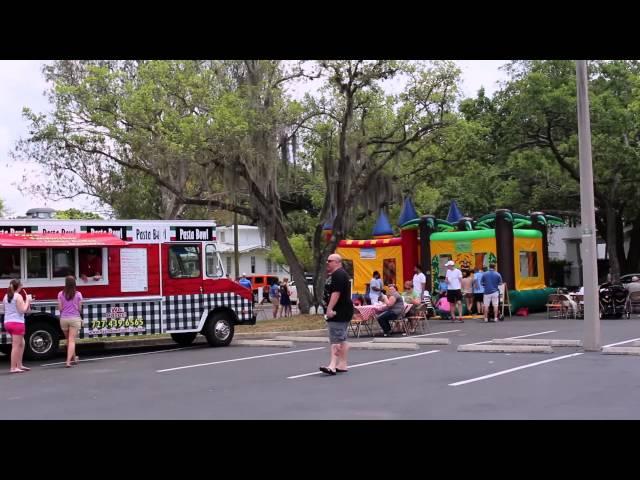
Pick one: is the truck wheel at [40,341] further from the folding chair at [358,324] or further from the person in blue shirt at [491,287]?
the person in blue shirt at [491,287]

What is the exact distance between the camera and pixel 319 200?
121ft

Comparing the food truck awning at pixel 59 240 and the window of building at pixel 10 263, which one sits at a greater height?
the food truck awning at pixel 59 240

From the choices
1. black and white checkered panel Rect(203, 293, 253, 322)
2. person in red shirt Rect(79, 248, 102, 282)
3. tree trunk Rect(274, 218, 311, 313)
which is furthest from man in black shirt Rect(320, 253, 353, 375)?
tree trunk Rect(274, 218, 311, 313)

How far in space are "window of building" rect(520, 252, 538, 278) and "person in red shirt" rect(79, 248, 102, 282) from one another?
14.3 metres

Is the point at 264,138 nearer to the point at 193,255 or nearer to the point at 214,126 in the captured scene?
the point at 214,126

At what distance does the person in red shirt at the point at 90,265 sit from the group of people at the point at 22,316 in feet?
4.77

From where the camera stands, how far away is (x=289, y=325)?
21297mm

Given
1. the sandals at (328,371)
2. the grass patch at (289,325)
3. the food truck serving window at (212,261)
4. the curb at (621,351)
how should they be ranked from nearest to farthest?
the sandals at (328,371) → the curb at (621,351) → the food truck serving window at (212,261) → the grass patch at (289,325)

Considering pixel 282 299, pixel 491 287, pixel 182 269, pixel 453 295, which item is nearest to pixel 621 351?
pixel 491 287

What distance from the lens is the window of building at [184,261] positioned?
1689 centimetres

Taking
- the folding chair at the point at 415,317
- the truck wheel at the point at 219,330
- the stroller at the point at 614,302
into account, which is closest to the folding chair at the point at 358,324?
the folding chair at the point at 415,317

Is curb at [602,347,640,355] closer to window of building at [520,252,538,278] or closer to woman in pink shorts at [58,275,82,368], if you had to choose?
woman in pink shorts at [58,275,82,368]
